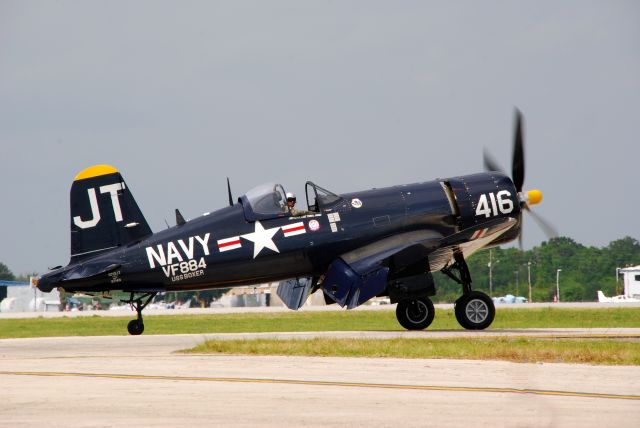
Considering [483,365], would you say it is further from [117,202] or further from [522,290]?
[522,290]

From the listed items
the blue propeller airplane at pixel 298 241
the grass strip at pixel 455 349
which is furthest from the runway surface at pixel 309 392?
the blue propeller airplane at pixel 298 241

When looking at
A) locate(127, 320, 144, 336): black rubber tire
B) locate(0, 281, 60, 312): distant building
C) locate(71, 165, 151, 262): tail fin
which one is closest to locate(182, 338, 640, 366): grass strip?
locate(71, 165, 151, 262): tail fin

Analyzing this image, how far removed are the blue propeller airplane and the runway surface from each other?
480 centimetres

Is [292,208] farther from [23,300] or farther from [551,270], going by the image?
[551,270]

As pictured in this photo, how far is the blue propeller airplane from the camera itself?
752 inches

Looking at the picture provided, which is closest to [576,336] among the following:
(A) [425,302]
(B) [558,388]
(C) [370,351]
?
(A) [425,302]

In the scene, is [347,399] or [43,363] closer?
[347,399]

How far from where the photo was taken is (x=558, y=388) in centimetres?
1034

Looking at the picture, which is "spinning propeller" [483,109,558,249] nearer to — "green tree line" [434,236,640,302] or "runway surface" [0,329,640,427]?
"runway surface" [0,329,640,427]

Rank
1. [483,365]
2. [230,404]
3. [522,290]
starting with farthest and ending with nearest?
[522,290], [483,365], [230,404]

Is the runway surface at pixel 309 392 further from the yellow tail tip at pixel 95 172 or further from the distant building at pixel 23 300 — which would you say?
the distant building at pixel 23 300

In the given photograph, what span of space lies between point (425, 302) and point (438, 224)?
1688mm

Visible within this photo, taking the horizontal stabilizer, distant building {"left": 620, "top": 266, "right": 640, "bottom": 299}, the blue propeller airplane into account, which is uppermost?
the blue propeller airplane

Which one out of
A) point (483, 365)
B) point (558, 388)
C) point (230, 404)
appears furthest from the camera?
point (483, 365)
